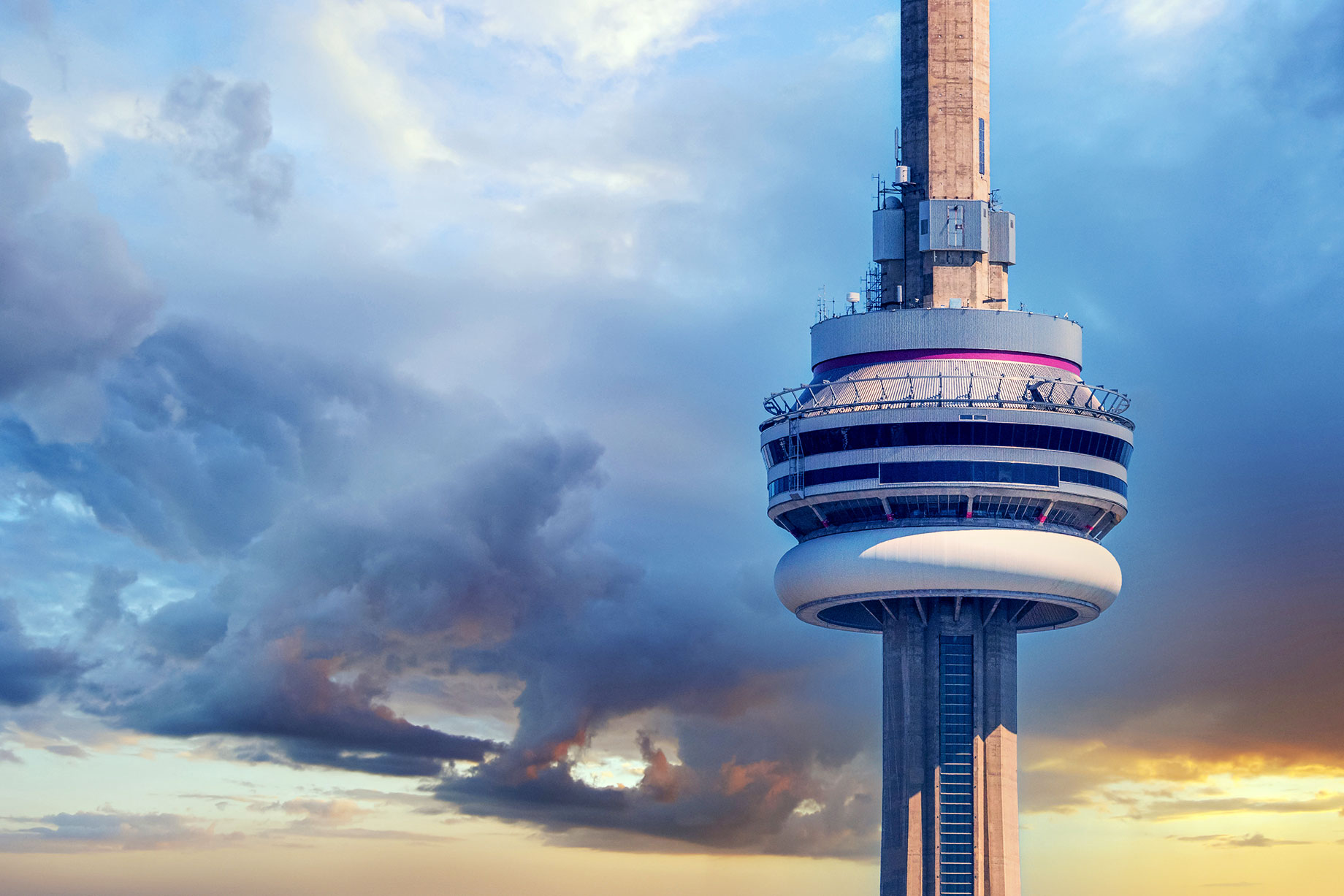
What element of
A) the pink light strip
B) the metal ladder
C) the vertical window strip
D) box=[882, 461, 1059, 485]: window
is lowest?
the vertical window strip

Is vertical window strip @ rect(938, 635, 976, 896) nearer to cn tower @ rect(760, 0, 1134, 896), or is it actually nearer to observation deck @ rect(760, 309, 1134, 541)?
cn tower @ rect(760, 0, 1134, 896)

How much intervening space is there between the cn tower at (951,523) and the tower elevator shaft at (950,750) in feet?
0.42

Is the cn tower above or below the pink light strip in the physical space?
below

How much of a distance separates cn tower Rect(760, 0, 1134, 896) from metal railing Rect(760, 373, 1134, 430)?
159 mm

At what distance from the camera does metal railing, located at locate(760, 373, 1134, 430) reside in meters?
192

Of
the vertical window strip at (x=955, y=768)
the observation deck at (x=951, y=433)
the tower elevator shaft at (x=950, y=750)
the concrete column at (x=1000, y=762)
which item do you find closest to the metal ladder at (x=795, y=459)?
the observation deck at (x=951, y=433)

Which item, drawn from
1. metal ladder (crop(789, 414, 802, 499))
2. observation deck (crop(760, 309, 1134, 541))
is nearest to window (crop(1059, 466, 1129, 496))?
observation deck (crop(760, 309, 1134, 541))

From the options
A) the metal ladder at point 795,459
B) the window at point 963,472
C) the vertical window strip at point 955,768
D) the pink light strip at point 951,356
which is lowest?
the vertical window strip at point 955,768

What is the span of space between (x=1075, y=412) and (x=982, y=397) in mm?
7385

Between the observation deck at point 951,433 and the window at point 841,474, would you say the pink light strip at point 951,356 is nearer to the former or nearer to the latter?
the observation deck at point 951,433

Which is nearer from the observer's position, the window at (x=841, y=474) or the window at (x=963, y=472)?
the window at (x=963, y=472)

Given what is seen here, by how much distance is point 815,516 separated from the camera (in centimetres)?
19750

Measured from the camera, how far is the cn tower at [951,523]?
625 ft

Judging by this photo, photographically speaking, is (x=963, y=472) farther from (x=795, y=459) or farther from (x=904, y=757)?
(x=904, y=757)
